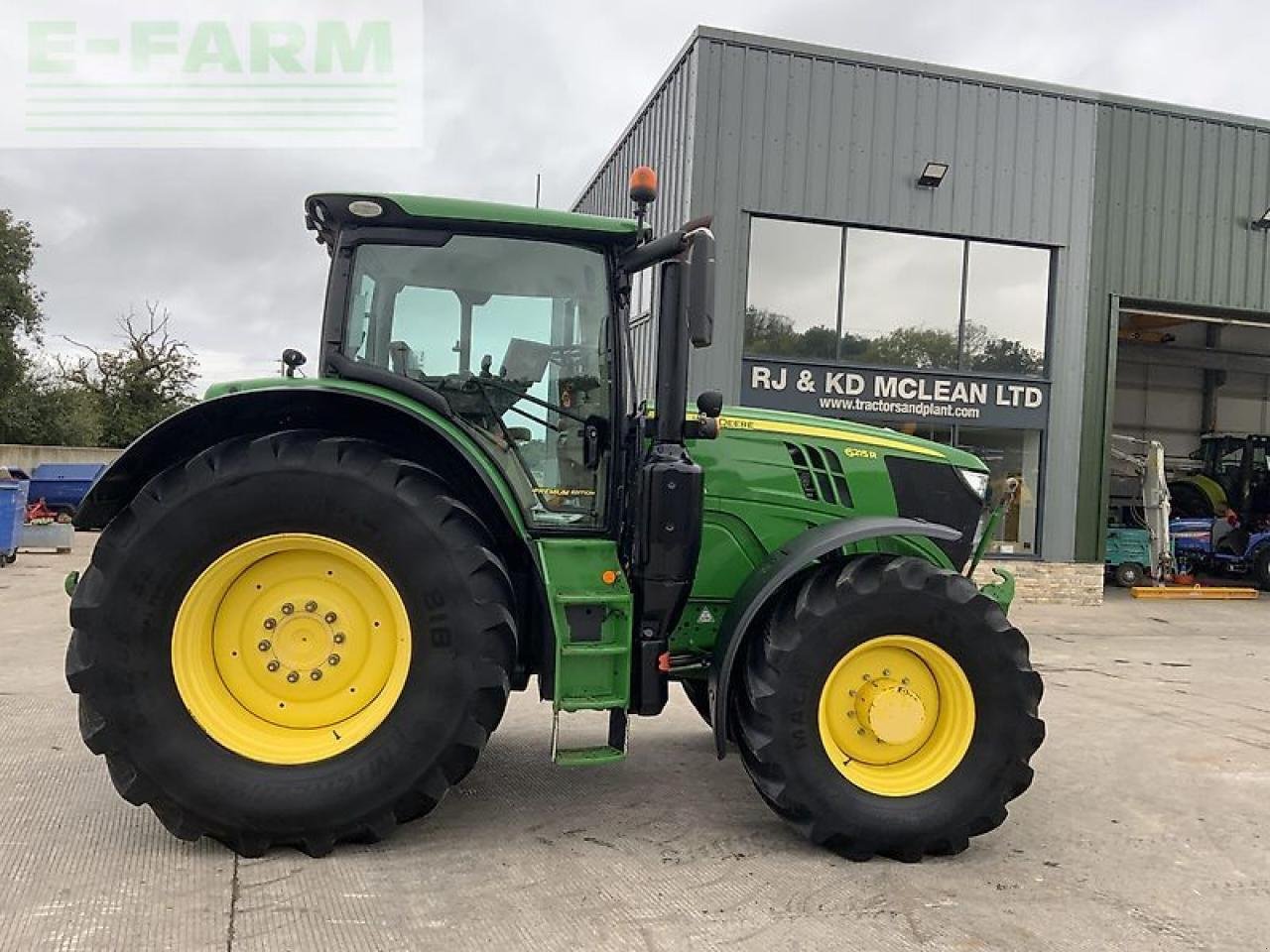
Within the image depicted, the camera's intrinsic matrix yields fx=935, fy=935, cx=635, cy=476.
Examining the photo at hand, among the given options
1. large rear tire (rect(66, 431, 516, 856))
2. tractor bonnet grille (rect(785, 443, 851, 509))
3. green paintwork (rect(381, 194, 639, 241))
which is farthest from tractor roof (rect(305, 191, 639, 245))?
tractor bonnet grille (rect(785, 443, 851, 509))

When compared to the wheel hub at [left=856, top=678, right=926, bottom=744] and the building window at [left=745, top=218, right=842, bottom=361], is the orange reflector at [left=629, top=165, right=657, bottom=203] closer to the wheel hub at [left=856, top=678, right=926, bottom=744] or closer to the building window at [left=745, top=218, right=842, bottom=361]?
the wheel hub at [left=856, top=678, right=926, bottom=744]

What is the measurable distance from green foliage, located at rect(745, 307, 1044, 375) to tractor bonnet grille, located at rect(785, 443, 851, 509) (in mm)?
7244

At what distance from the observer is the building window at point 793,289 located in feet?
36.9

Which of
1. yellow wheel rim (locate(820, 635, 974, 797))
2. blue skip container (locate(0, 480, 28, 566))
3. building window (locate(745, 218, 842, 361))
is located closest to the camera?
yellow wheel rim (locate(820, 635, 974, 797))

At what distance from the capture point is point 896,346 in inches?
466

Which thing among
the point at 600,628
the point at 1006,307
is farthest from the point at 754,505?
the point at 1006,307

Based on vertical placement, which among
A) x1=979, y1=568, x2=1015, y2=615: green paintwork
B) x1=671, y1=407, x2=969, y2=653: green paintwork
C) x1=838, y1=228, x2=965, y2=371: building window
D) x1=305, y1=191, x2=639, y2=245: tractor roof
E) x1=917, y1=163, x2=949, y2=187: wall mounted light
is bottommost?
x1=979, y1=568, x2=1015, y2=615: green paintwork

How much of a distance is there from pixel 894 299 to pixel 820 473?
8270 mm

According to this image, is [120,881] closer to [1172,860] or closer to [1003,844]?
[1003,844]

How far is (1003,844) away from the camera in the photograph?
3736mm

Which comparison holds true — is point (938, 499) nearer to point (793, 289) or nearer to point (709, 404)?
point (709, 404)

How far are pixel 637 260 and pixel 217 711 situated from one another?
230cm

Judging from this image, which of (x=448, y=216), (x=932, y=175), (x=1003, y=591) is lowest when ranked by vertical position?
(x=1003, y=591)

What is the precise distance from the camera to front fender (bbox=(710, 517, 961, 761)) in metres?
3.51
